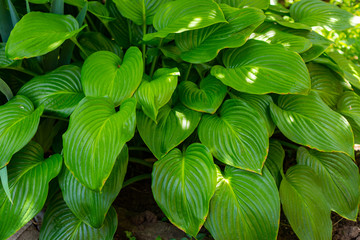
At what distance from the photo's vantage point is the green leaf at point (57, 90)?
1.72 meters

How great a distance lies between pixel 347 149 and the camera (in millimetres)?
1670

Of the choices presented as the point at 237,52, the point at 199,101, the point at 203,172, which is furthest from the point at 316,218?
the point at 237,52

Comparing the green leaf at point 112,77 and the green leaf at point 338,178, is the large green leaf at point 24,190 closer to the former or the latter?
the green leaf at point 112,77

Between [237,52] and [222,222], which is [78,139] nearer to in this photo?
[222,222]

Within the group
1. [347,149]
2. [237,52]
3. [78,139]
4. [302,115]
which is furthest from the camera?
[237,52]

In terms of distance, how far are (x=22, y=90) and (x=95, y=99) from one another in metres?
0.55

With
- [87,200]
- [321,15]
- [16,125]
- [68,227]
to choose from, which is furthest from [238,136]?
[321,15]

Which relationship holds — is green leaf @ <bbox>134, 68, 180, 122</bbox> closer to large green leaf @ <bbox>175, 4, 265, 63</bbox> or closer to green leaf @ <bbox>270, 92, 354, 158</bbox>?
large green leaf @ <bbox>175, 4, 265, 63</bbox>

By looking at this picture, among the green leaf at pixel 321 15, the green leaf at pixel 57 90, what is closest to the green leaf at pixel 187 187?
the green leaf at pixel 57 90

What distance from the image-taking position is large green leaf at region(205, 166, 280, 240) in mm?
1512

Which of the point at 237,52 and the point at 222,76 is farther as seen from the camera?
the point at 237,52

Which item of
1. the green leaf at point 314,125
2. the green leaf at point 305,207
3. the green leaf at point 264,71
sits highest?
the green leaf at point 264,71

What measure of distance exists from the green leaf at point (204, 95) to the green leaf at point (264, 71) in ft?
0.27

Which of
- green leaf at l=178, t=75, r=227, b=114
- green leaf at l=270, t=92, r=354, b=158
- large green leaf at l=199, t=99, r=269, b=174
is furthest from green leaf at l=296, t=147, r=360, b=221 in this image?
green leaf at l=178, t=75, r=227, b=114
